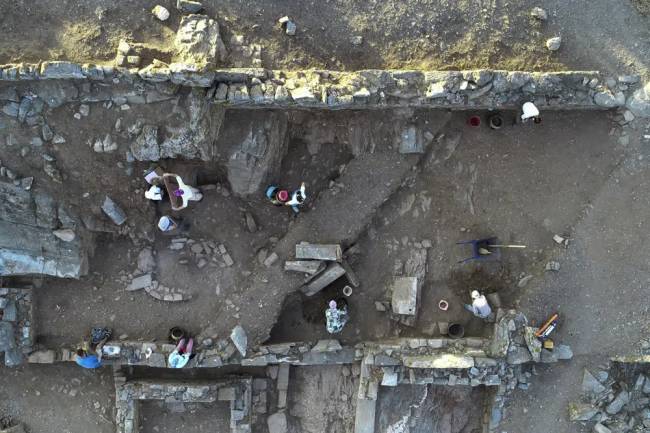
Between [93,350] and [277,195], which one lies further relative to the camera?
[93,350]

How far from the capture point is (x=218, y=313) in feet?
42.1

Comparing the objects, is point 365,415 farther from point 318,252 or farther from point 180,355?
point 180,355

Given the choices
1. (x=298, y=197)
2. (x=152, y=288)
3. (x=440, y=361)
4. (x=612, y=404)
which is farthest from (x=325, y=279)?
(x=612, y=404)

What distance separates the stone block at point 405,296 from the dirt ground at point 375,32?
5.22m

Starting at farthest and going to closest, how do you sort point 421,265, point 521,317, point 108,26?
point 421,265 → point 521,317 → point 108,26

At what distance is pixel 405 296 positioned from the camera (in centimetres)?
1279

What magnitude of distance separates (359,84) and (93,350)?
9041mm

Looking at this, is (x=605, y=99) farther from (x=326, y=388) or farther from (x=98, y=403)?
(x=98, y=403)

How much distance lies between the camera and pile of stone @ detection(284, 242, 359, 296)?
1247 cm

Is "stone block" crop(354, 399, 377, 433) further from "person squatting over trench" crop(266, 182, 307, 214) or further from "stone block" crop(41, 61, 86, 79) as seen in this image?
"stone block" crop(41, 61, 86, 79)

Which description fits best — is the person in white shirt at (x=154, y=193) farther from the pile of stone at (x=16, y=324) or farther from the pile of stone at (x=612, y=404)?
the pile of stone at (x=612, y=404)

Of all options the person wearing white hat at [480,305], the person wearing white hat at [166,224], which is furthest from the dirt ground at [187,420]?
the person wearing white hat at [480,305]

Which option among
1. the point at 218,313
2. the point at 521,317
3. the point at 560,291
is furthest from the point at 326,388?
the point at 560,291

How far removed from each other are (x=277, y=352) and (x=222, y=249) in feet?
9.74
